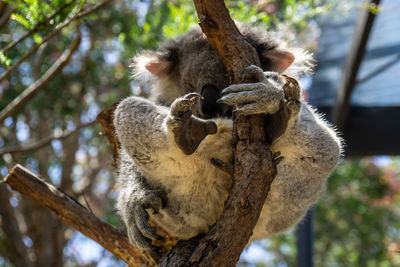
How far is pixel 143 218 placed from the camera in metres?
2.56

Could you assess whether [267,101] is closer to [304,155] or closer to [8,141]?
[304,155]

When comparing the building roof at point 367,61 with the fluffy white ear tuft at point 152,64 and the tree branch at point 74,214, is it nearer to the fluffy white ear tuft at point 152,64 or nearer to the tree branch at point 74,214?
the fluffy white ear tuft at point 152,64

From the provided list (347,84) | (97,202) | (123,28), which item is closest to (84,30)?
(123,28)

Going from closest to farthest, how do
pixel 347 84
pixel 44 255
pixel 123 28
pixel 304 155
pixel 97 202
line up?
pixel 304 155 → pixel 347 84 → pixel 123 28 → pixel 44 255 → pixel 97 202

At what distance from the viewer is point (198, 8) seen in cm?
218

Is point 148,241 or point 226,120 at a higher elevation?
point 226,120

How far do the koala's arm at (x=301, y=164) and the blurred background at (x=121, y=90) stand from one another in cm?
169

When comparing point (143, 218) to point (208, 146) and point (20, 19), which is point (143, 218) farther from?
point (20, 19)

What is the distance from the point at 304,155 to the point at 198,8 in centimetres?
100

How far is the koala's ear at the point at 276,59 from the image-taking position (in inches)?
115

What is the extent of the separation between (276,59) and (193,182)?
3.35 ft

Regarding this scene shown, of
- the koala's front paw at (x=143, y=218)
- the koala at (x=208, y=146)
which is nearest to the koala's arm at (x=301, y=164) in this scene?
the koala at (x=208, y=146)

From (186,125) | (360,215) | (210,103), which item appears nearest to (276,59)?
(210,103)

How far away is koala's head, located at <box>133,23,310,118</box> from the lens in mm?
2664
